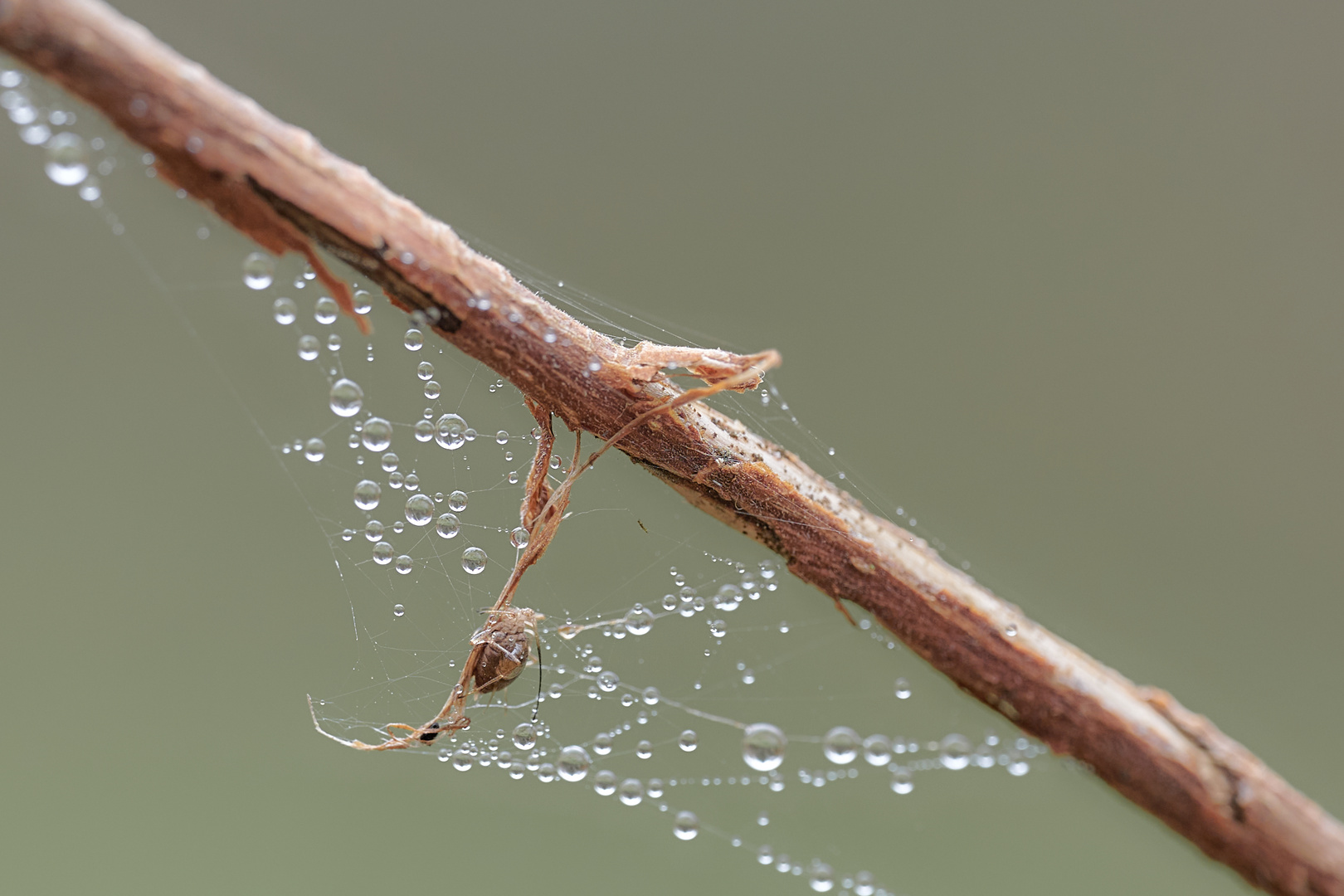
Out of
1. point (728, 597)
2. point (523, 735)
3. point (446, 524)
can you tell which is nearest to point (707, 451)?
point (728, 597)

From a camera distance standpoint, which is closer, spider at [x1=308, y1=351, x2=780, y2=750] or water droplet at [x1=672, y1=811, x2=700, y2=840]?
spider at [x1=308, y1=351, x2=780, y2=750]

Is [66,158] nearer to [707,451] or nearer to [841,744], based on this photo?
[707,451]

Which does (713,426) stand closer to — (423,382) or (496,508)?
(423,382)

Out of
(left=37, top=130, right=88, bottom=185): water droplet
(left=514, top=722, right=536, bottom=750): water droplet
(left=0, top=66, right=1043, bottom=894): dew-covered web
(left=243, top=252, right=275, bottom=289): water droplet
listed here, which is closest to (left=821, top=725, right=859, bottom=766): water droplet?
(left=0, top=66, right=1043, bottom=894): dew-covered web

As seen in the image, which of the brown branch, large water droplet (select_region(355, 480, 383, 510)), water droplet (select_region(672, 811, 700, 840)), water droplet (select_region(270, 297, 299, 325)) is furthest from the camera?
water droplet (select_region(672, 811, 700, 840))

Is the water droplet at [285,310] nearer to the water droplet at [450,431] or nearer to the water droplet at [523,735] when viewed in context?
the water droplet at [450,431]

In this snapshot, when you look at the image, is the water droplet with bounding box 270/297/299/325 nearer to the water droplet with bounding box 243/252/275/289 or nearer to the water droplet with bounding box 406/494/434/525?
the water droplet with bounding box 243/252/275/289

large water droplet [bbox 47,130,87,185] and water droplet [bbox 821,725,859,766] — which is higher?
water droplet [bbox 821,725,859,766]
